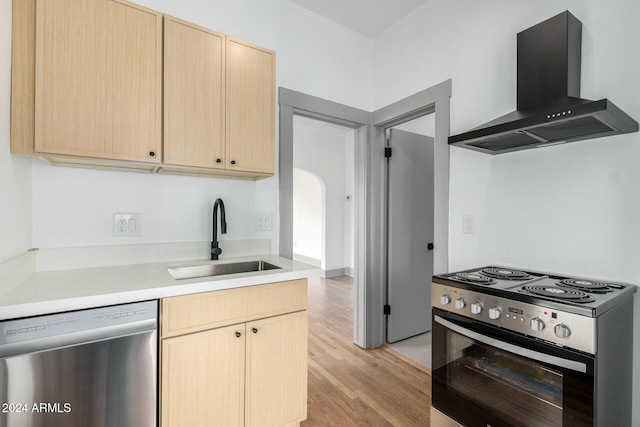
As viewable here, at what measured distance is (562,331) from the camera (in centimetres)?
109

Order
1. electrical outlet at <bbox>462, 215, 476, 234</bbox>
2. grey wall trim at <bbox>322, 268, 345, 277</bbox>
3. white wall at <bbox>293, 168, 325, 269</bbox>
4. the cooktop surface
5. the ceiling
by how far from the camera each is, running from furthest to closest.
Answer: white wall at <bbox>293, 168, 325, 269</bbox>, grey wall trim at <bbox>322, 268, 345, 277</bbox>, the ceiling, electrical outlet at <bbox>462, 215, 476, 234</bbox>, the cooktop surface

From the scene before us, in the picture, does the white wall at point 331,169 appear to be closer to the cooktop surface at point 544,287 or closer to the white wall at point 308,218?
the white wall at point 308,218

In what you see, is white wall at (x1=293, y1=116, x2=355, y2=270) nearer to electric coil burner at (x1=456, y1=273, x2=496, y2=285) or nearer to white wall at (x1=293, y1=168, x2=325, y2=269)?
white wall at (x1=293, y1=168, x2=325, y2=269)

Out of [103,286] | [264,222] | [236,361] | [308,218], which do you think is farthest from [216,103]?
[308,218]

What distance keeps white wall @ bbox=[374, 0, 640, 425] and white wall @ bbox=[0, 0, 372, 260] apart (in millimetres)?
665

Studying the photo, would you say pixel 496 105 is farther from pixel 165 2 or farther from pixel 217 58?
pixel 165 2

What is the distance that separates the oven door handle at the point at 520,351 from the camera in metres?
1.08

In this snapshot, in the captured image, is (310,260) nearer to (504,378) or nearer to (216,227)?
(216,227)

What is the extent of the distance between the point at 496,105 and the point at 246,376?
7.00 ft

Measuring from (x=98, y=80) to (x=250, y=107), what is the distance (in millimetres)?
761

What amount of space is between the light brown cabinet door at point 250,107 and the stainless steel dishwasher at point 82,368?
3.22ft

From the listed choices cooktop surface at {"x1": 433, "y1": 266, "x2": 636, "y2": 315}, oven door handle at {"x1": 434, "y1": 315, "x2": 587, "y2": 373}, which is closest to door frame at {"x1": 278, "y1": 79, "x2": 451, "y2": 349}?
cooktop surface at {"x1": 433, "y1": 266, "x2": 636, "y2": 315}

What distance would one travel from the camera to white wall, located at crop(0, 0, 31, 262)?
123 centimetres

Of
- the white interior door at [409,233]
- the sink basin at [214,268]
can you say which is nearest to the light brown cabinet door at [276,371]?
the sink basin at [214,268]
